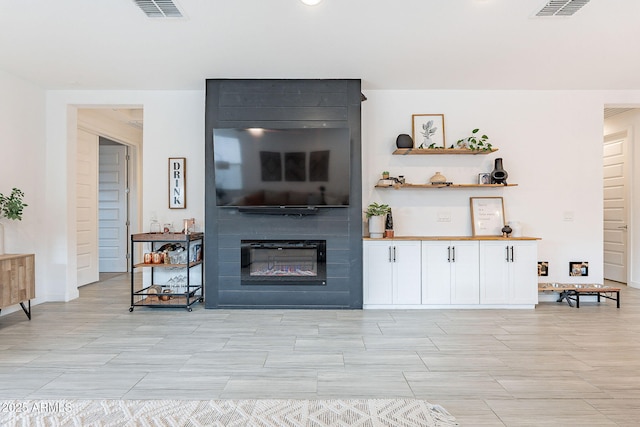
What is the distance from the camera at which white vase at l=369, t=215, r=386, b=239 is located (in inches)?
173

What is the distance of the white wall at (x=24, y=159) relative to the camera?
13.7 ft

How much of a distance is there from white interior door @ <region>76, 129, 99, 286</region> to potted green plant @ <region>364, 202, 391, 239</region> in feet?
15.1

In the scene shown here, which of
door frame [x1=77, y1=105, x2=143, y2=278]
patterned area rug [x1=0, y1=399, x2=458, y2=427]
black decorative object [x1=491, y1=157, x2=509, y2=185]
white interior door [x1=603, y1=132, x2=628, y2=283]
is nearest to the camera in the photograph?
patterned area rug [x1=0, y1=399, x2=458, y2=427]

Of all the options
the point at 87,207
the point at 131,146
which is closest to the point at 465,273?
the point at 87,207

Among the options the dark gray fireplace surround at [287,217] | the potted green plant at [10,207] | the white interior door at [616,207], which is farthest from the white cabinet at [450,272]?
the potted green plant at [10,207]

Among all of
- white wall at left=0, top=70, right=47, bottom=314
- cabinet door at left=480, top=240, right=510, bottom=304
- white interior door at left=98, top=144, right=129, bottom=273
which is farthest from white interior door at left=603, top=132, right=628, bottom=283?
white interior door at left=98, top=144, right=129, bottom=273

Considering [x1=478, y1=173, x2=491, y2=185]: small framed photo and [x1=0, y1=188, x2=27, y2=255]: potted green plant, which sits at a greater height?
[x1=478, y1=173, x2=491, y2=185]: small framed photo

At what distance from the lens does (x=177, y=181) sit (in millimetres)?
4660

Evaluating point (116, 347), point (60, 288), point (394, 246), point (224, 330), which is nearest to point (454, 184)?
point (394, 246)

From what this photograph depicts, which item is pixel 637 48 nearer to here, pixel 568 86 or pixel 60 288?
pixel 568 86

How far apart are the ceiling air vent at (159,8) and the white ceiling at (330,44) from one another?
0.21 ft

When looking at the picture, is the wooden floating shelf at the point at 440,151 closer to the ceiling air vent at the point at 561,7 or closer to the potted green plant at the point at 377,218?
the potted green plant at the point at 377,218

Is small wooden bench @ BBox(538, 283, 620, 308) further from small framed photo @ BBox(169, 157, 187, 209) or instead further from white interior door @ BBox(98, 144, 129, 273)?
white interior door @ BBox(98, 144, 129, 273)

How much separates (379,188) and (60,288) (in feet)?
14.1
